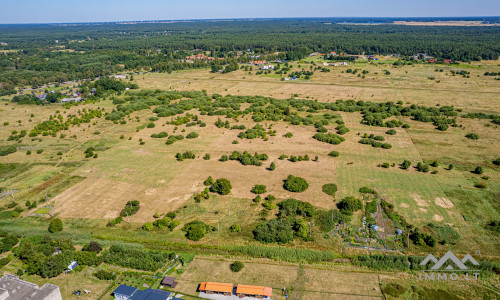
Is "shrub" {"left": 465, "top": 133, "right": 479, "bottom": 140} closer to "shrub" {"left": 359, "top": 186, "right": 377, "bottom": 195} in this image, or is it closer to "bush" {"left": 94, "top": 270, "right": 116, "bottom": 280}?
"shrub" {"left": 359, "top": 186, "right": 377, "bottom": 195}

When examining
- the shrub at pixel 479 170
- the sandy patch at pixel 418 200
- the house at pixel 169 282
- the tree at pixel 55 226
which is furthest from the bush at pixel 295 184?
the tree at pixel 55 226

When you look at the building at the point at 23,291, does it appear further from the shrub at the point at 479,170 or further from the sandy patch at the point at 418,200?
the shrub at the point at 479,170

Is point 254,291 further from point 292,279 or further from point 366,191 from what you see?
point 366,191

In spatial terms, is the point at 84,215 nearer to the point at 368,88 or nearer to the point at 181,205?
the point at 181,205

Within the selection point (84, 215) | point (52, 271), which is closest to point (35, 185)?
point (84, 215)

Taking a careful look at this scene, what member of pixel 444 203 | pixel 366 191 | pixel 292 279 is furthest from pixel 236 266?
pixel 444 203

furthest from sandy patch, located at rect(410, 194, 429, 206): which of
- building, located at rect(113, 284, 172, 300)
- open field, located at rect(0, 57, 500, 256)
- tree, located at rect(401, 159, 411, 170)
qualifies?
building, located at rect(113, 284, 172, 300)

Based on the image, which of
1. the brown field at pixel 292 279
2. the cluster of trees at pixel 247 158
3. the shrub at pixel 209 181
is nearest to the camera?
the brown field at pixel 292 279
